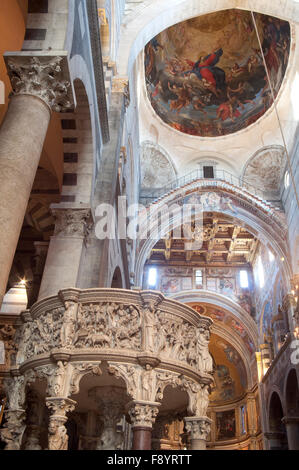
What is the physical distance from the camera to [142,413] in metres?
4.52

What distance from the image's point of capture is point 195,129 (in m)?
21.2

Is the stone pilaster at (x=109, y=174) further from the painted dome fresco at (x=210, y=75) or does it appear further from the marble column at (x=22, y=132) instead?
the painted dome fresco at (x=210, y=75)

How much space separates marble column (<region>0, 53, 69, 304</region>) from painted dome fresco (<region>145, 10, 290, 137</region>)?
1361 cm

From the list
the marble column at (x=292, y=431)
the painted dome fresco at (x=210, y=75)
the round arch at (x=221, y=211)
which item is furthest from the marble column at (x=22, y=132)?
the marble column at (x=292, y=431)

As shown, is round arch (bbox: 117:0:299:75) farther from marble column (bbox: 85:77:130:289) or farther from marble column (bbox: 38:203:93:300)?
marble column (bbox: 38:203:93:300)

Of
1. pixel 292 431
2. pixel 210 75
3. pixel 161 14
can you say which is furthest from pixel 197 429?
pixel 210 75

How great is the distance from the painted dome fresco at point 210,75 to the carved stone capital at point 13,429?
53.5 feet

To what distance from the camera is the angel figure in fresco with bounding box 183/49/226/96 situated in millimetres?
20516

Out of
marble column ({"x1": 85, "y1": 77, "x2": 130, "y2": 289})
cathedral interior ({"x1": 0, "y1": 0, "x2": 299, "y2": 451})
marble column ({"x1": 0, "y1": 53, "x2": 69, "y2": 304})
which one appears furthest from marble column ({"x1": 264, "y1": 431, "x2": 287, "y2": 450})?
marble column ({"x1": 0, "y1": 53, "x2": 69, "y2": 304})

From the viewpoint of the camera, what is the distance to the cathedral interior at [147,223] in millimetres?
4867

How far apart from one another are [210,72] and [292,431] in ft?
52.4

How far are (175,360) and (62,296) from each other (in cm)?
149

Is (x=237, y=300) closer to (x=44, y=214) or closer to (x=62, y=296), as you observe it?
(x=44, y=214)

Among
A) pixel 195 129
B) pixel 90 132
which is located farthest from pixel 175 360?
pixel 195 129
